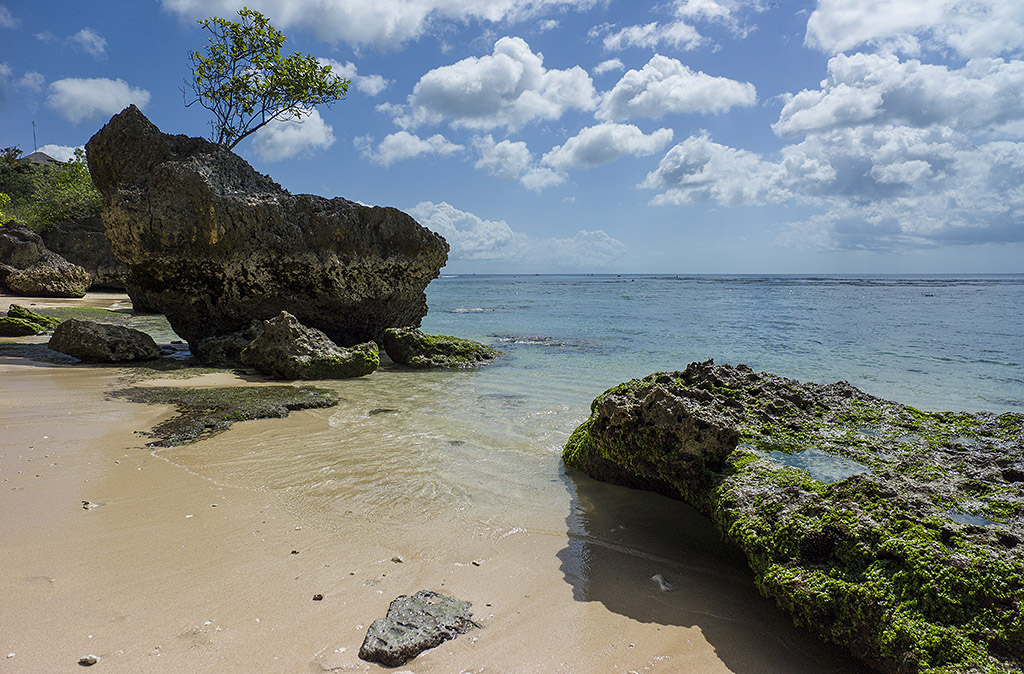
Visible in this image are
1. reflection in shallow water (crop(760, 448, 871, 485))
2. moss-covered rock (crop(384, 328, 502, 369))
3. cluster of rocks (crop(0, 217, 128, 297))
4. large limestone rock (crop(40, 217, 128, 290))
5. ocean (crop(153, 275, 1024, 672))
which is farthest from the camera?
large limestone rock (crop(40, 217, 128, 290))

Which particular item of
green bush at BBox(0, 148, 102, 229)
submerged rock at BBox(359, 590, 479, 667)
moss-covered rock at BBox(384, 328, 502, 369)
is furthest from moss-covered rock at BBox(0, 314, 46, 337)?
green bush at BBox(0, 148, 102, 229)

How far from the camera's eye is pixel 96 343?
11.1m

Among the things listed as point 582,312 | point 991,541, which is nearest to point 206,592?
point 991,541

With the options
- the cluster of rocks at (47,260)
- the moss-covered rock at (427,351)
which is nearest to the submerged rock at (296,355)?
the moss-covered rock at (427,351)

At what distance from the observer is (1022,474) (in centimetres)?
384

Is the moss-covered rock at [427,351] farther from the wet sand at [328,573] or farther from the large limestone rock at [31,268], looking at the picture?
the large limestone rock at [31,268]

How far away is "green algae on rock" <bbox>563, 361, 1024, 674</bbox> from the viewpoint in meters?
2.74

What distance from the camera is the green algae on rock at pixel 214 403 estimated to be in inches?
257

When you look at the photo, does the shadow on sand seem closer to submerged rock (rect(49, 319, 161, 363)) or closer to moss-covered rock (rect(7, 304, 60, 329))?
submerged rock (rect(49, 319, 161, 363))

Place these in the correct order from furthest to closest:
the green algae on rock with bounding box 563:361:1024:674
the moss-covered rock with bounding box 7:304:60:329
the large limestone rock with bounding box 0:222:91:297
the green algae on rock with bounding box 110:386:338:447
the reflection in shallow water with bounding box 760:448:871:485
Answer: the large limestone rock with bounding box 0:222:91:297
the moss-covered rock with bounding box 7:304:60:329
the green algae on rock with bounding box 110:386:338:447
the reflection in shallow water with bounding box 760:448:871:485
the green algae on rock with bounding box 563:361:1024:674

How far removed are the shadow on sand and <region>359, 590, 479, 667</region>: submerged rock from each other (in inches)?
33.1

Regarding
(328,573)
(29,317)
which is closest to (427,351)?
(328,573)

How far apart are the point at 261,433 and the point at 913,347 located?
18.8 m

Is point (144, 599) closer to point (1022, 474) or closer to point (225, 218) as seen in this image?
point (1022, 474)
